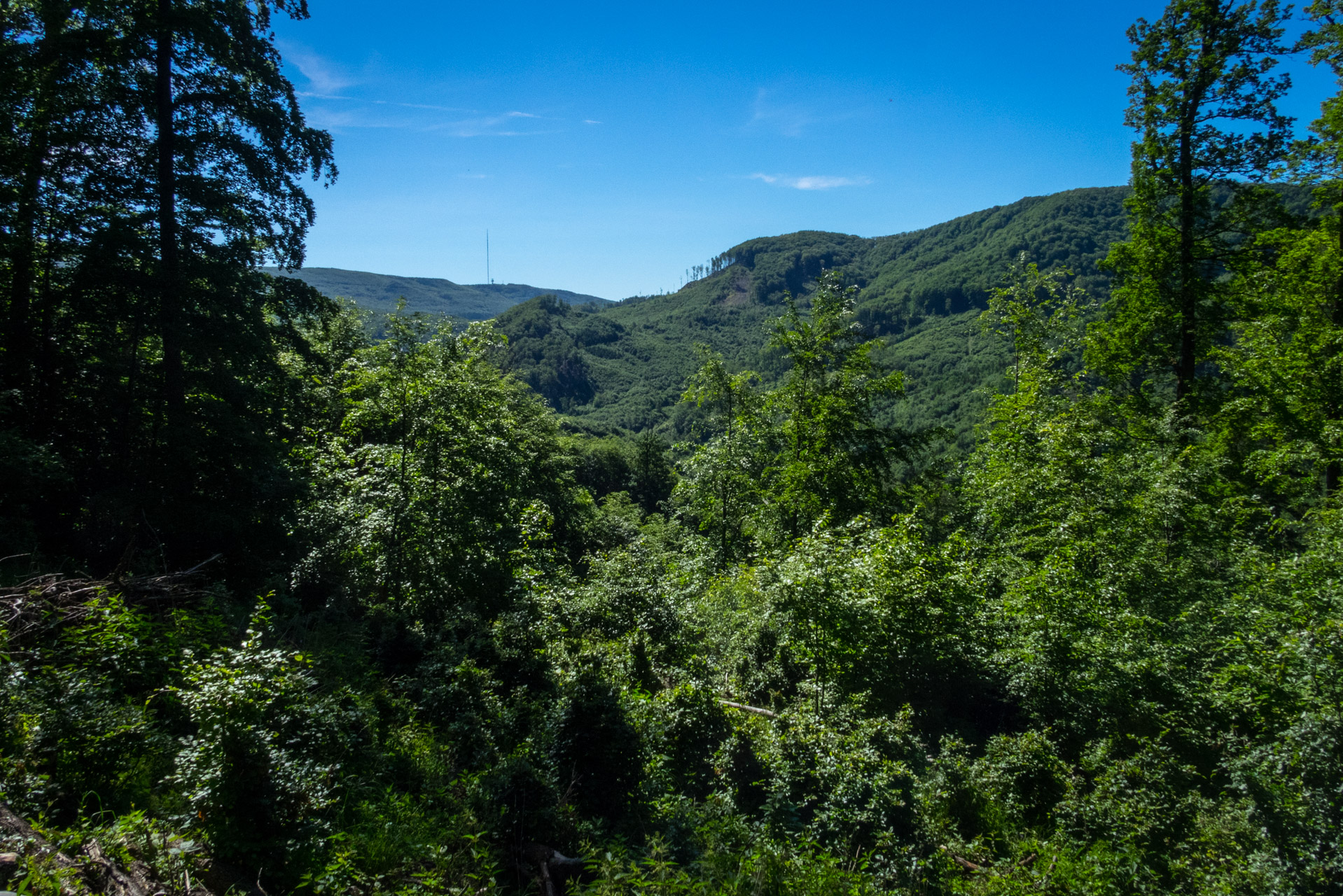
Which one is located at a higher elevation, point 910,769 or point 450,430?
point 450,430

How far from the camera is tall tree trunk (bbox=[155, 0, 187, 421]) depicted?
961 cm

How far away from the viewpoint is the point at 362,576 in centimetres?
1086

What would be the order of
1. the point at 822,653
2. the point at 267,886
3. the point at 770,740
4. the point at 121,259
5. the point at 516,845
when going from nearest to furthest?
the point at 267,886 → the point at 516,845 → the point at 770,740 → the point at 822,653 → the point at 121,259

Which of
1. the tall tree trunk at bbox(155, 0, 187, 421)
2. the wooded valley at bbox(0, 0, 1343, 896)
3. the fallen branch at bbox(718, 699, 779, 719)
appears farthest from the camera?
the tall tree trunk at bbox(155, 0, 187, 421)

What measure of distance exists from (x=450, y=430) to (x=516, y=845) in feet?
23.7

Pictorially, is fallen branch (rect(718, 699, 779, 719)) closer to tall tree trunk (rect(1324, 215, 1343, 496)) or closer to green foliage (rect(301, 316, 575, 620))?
green foliage (rect(301, 316, 575, 620))

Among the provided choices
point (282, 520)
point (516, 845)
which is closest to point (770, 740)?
point (516, 845)

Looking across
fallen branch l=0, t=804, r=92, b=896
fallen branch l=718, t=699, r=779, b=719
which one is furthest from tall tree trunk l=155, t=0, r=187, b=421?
fallen branch l=718, t=699, r=779, b=719

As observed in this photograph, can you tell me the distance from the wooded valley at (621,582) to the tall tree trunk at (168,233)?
6 cm

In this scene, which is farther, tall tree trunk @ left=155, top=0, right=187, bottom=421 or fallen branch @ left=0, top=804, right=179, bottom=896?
tall tree trunk @ left=155, top=0, right=187, bottom=421

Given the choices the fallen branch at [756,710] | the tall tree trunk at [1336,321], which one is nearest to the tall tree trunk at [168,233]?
the fallen branch at [756,710]

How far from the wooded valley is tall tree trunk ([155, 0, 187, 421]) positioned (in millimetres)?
63

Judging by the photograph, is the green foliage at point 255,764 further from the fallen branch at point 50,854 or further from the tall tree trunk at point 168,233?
the tall tree trunk at point 168,233

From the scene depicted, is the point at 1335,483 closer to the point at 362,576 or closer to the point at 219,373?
the point at 362,576
